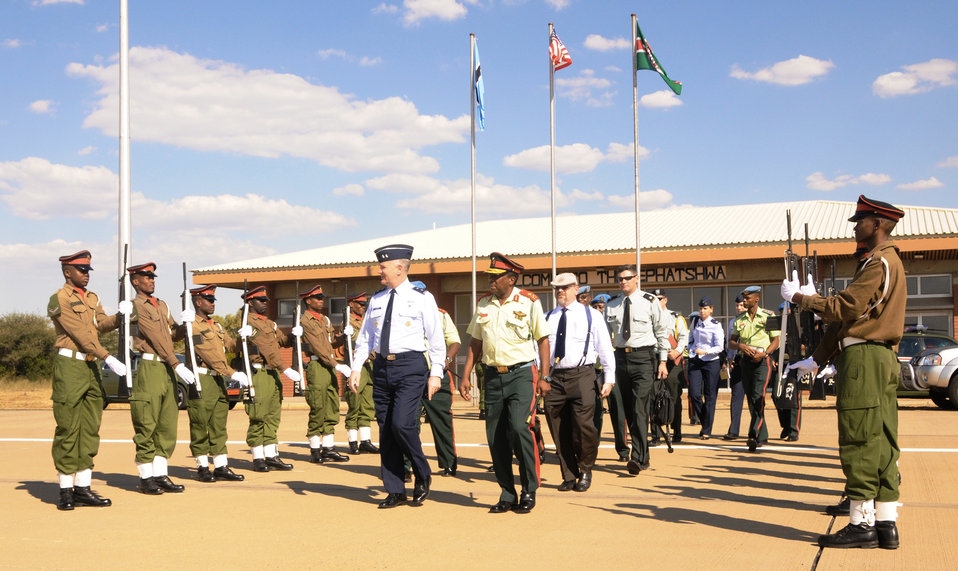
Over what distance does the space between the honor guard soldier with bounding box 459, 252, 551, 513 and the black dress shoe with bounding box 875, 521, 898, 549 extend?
103 inches

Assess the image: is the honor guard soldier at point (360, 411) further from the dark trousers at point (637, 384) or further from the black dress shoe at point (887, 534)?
the black dress shoe at point (887, 534)

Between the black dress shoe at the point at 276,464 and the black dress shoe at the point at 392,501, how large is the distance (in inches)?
110

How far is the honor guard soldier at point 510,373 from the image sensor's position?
744 centimetres

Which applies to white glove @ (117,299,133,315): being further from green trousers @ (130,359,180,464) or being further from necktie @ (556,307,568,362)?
necktie @ (556,307,568,362)

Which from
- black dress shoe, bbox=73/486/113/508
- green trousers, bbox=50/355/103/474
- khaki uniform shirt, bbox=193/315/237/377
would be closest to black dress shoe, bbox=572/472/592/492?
khaki uniform shirt, bbox=193/315/237/377

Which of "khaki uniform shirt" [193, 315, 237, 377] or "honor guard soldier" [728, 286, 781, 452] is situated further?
"honor guard soldier" [728, 286, 781, 452]

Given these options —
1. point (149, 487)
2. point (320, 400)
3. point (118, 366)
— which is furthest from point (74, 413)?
point (320, 400)

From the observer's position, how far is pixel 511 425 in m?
7.57

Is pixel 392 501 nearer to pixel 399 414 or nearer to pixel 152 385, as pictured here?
pixel 399 414

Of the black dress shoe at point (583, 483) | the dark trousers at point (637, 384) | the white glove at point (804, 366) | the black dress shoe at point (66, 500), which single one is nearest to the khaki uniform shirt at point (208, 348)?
the black dress shoe at point (66, 500)

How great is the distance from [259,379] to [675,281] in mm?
20815

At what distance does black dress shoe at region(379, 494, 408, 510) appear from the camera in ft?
25.1

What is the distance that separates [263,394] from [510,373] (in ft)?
12.2

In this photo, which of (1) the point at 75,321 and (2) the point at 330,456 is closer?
(1) the point at 75,321
